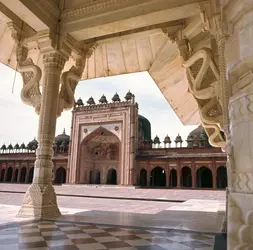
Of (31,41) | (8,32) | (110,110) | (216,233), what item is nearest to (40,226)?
(216,233)

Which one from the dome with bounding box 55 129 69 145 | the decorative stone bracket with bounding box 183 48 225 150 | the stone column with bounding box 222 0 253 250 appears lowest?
the stone column with bounding box 222 0 253 250

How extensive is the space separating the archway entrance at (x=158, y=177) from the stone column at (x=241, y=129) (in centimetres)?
2267

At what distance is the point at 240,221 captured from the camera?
821mm

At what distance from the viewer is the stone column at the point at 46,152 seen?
3463mm

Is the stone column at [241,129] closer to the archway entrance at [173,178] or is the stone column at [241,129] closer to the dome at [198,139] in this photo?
the dome at [198,139]

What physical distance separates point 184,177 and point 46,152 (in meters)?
20.2

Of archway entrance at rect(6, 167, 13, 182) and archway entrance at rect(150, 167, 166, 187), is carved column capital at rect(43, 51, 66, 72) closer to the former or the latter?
archway entrance at rect(150, 167, 166, 187)

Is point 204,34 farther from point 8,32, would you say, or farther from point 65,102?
point 8,32

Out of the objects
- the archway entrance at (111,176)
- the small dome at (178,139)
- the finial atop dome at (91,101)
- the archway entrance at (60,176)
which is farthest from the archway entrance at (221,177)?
the archway entrance at (60,176)

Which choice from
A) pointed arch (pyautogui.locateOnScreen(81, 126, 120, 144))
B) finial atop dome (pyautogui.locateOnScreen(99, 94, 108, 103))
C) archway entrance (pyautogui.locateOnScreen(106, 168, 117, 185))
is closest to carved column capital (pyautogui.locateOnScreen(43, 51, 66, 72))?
pointed arch (pyautogui.locateOnScreen(81, 126, 120, 144))

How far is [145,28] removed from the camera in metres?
4.30

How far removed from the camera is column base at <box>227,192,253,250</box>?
0.78 metres

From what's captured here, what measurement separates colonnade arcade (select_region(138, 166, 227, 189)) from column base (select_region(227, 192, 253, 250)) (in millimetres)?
19379

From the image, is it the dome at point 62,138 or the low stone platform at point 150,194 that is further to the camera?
the dome at point 62,138
